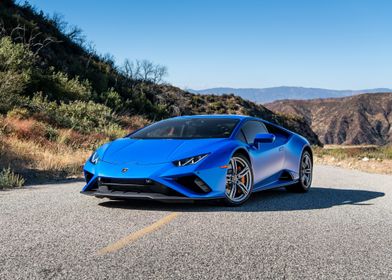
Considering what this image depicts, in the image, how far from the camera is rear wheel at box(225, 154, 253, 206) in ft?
22.4

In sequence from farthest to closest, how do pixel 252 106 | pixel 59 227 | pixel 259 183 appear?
pixel 252 106 → pixel 259 183 → pixel 59 227

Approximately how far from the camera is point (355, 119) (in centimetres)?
17538

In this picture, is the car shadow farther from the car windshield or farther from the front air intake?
the car windshield

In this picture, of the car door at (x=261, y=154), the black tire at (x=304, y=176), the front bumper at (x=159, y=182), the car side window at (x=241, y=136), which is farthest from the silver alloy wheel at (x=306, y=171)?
the front bumper at (x=159, y=182)

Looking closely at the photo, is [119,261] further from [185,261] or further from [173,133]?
[173,133]

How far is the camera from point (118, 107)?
1081 inches

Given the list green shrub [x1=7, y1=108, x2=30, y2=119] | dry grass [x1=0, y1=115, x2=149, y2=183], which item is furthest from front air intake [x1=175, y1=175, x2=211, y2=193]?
green shrub [x1=7, y1=108, x2=30, y2=119]

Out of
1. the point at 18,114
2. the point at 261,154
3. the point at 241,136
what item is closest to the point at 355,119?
the point at 18,114

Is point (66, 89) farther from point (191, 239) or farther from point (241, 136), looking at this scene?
point (191, 239)

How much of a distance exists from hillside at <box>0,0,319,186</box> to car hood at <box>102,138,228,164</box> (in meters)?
2.89

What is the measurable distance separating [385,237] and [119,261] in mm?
2800

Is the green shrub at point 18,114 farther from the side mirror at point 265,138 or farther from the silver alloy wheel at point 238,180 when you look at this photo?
the silver alloy wheel at point 238,180

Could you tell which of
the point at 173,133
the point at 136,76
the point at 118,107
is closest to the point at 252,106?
the point at 136,76

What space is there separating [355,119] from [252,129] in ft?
575
